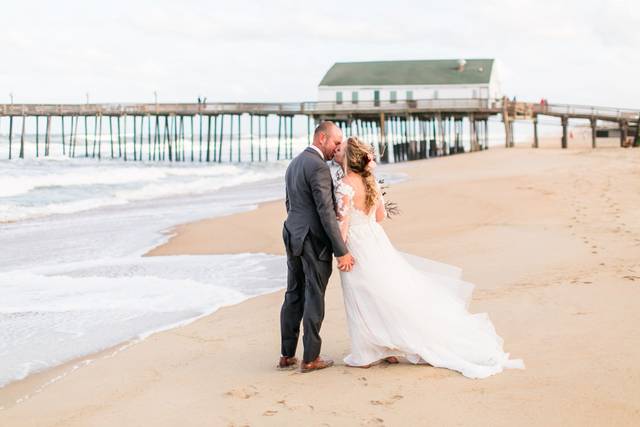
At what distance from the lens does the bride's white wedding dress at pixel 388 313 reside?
5223 millimetres

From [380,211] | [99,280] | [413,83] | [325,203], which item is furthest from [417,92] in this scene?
[325,203]

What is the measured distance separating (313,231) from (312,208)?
0.16m

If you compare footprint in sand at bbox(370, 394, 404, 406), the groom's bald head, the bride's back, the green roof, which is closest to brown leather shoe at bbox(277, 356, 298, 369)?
footprint in sand at bbox(370, 394, 404, 406)

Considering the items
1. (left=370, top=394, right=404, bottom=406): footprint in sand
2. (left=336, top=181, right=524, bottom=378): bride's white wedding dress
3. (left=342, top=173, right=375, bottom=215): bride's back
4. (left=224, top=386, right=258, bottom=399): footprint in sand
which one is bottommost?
(left=224, top=386, right=258, bottom=399): footprint in sand

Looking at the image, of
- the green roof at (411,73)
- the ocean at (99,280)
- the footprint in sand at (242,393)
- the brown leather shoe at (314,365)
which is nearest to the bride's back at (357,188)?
the brown leather shoe at (314,365)

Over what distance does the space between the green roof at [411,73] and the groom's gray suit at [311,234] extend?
4698cm

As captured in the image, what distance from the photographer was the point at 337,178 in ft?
17.6

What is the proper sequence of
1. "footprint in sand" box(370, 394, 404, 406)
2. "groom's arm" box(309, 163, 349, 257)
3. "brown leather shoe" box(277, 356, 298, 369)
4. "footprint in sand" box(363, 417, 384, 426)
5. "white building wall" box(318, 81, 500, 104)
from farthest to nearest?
"white building wall" box(318, 81, 500, 104) < "brown leather shoe" box(277, 356, 298, 369) < "groom's arm" box(309, 163, 349, 257) < "footprint in sand" box(370, 394, 404, 406) < "footprint in sand" box(363, 417, 384, 426)

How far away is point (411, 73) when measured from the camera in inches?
2058

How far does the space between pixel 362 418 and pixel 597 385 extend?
1.40 meters

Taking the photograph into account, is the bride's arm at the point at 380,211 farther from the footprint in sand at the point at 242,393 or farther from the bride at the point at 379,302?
the footprint in sand at the point at 242,393

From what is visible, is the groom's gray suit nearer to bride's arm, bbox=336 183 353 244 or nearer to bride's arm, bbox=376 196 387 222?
bride's arm, bbox=336 183 353 244

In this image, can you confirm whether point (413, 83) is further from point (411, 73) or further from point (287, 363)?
point (287, 363)

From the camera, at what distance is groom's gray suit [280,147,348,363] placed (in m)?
5.14
